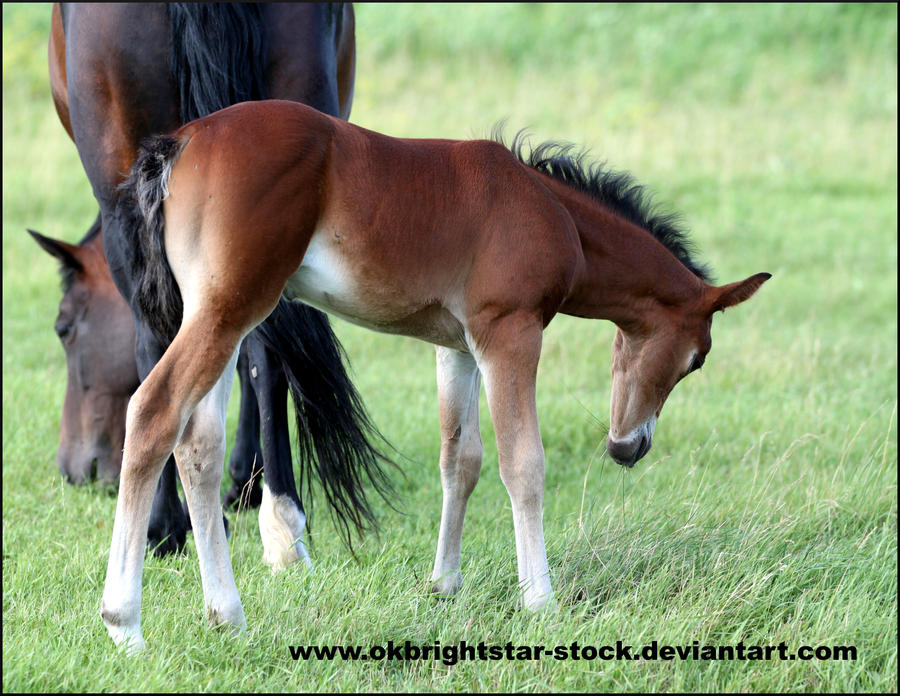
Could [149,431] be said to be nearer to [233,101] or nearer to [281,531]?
[281,531]

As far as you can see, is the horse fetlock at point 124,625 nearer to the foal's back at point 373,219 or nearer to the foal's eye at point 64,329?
the foal's back at point 373,219

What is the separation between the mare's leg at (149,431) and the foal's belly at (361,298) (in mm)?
322

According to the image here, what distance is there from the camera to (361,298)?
3352 mm

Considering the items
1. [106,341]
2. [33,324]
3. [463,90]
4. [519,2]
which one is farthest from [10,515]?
[519,2]

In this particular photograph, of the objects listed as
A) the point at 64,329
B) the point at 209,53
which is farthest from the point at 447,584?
the point at 64,329

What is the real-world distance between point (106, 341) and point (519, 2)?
1498 centimetres

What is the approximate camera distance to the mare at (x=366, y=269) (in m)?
3.16

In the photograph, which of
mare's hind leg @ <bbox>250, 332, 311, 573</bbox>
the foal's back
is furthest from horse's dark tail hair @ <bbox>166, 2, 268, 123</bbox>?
mare's hind leg @ <bbox>250, 332, 311, 573</bbox>

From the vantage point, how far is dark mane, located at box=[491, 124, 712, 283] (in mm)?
3793

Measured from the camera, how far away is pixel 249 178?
3148 millimetres

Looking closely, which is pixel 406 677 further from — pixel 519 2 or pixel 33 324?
pixel 519 2

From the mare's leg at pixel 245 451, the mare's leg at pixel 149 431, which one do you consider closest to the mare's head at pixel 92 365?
the mare's leg at pixel 245 451

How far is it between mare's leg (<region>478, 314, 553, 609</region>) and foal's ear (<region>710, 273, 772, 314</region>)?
2.51ft

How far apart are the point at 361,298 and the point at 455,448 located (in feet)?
2.80
